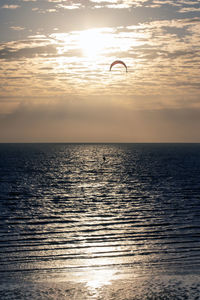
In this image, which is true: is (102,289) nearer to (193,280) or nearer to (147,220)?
(193,280)

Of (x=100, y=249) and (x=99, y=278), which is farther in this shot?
(x=100, y=249)

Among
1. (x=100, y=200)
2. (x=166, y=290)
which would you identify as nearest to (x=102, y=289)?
(x=166, y=290)

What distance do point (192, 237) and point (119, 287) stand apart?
13.6 meters

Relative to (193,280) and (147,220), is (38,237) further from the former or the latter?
(193,280)

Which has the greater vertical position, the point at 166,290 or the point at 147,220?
the point at 147,220

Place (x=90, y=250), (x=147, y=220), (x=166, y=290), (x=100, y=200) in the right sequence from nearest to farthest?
(x=166, y=290), (x=90, y=250), (x=147, y=220), (x=100, y=200)

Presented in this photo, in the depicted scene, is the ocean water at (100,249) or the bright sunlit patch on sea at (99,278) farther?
the bright sunlit patch on sea at (99,278)

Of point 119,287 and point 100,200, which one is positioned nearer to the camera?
point 119,287

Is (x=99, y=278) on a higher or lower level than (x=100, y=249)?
lower

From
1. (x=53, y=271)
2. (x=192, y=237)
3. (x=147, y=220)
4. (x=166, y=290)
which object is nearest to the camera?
(x=166, y=290)

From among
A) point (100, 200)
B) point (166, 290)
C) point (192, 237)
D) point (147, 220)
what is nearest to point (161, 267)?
point (166, 290)

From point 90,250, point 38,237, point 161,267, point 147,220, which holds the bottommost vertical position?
point 161,267

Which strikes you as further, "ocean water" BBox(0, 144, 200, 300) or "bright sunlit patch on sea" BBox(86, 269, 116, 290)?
"bright sunlit patch on sea" BBox(86, 269, 116, 290)

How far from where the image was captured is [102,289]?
18.8 m
